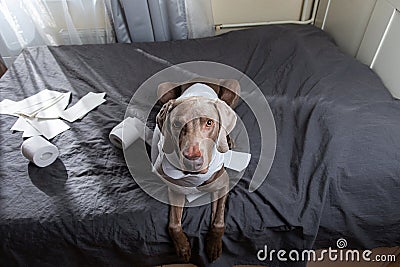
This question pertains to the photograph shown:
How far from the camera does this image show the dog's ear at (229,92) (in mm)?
1243

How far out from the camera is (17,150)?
47.4 inches

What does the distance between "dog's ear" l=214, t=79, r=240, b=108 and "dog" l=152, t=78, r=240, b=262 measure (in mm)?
167

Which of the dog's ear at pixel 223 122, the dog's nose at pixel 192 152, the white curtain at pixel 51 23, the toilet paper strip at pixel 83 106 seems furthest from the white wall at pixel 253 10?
the dog's nose at pixel 192 152

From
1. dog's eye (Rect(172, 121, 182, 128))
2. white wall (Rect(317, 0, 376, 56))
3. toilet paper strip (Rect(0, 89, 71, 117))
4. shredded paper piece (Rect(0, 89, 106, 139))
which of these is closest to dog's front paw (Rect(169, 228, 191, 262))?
dog's eye (Rect(172, 121, 182, 128))

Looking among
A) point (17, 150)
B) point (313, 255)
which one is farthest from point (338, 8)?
point (17, 150)

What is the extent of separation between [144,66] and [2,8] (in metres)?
0.88

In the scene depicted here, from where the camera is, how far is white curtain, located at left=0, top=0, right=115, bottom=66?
181 cm

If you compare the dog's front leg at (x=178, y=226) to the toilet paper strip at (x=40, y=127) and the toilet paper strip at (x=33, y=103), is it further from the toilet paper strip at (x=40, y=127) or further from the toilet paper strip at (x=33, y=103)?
the toilet paper strip at (x=33, y=103)

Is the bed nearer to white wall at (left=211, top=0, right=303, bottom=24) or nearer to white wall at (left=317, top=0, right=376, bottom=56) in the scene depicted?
white wall at (left=317, top=0, right=376, bottom=56)

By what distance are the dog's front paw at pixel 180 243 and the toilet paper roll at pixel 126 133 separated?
1.21ft

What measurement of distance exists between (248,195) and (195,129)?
0.33 meters

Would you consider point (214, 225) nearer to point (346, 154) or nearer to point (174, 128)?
point (174, 128)

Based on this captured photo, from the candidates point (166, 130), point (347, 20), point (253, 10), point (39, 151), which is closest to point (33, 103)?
point (39, 151)

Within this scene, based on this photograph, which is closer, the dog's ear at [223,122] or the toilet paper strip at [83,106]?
the dog's ear at [223,122]
